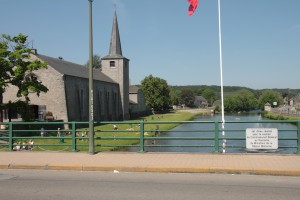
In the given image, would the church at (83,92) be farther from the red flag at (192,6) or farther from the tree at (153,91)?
the red flag at (192,6)

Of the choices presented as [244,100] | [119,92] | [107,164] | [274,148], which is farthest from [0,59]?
[244,100]

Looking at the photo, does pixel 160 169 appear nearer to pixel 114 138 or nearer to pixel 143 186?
pixel 143 186

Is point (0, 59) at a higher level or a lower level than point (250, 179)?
higher

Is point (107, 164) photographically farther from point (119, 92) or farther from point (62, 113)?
point (119, 92)

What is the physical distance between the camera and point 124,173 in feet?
36.0

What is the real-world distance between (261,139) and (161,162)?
3.80 m

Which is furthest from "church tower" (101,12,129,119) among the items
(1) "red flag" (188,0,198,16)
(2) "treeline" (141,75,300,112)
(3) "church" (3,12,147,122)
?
(1) "red flag" (188,0,198,16)

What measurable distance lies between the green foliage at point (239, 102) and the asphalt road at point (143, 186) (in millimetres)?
161033

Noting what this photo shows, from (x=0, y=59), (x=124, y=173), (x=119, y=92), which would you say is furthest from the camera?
(x=119, y=92)

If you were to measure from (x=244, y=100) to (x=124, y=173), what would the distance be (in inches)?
6818

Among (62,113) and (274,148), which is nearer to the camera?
(274,148)

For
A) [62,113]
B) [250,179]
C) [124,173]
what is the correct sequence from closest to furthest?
[250,179], [124,173], [62,113]

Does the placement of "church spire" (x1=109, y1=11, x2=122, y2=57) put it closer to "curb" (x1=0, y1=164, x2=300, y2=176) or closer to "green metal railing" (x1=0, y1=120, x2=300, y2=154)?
"green metal railing" (x1=0, y1=120, x2=300, y2=154)

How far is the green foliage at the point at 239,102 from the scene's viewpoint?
171625 millimetres
